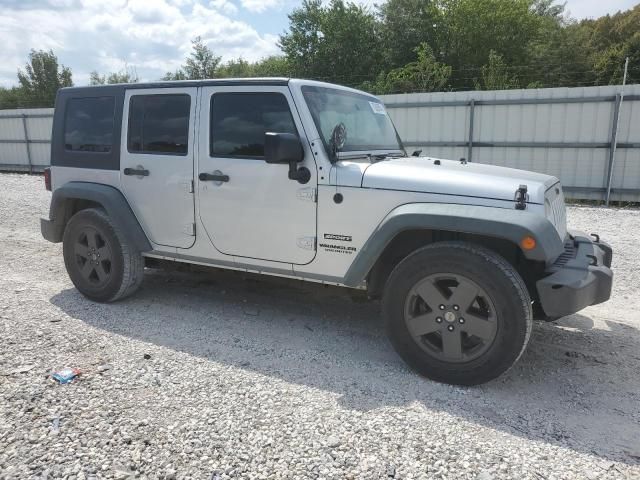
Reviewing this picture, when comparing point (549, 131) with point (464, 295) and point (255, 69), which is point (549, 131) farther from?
point (255, 69)

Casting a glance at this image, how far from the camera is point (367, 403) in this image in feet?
10.1

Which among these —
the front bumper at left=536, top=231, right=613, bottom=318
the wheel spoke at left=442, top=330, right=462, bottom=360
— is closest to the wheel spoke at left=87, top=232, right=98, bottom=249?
the wheel spoke at left=442, top=330, right=462, bottom=360

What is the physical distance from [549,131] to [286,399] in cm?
987

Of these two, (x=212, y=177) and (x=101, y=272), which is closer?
(x=212, y=177)

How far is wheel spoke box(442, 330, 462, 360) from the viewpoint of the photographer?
323 cm

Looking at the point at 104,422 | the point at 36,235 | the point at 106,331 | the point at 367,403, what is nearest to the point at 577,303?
the point at 367,403

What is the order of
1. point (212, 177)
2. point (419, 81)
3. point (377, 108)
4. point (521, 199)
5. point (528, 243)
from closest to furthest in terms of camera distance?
1. point (528, 243)
2. point (521, 199)
3. point (212, 177)
4. point (377, 108)
5. point (419, 81)

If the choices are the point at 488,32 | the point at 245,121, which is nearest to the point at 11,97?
the point at 488,32

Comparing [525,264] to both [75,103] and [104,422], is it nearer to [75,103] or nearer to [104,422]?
[104,422]

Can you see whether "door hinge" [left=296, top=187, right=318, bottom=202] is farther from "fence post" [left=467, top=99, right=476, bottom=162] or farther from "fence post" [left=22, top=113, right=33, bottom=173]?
"fence post" [left=22, top=113, right=33, bottom=173]

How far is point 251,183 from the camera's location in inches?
154

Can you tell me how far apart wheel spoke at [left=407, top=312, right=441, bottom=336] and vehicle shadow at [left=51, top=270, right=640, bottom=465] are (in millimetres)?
347

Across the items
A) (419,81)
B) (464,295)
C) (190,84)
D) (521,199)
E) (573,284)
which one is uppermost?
(419,81)

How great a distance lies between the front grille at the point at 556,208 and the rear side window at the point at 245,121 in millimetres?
1864
